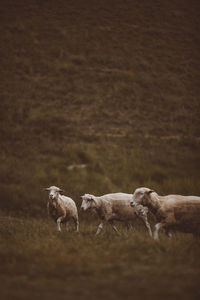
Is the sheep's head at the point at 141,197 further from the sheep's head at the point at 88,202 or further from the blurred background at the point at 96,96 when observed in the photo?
the blurred background at the point at 96,96

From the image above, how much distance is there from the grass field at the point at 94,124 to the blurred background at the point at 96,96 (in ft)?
0.35

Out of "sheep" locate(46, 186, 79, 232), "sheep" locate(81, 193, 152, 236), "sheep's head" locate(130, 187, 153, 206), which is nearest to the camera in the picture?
"sheep's head" locate(130, 187, 153, 206)

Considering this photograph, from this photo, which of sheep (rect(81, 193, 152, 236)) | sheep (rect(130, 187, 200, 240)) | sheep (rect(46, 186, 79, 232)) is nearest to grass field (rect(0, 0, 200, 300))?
sheep (rect(46, 186, 79, 232))

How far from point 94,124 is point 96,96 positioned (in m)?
3.50

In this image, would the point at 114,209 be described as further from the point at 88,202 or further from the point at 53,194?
the point at 53,194

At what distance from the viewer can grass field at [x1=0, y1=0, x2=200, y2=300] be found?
5.65 metres

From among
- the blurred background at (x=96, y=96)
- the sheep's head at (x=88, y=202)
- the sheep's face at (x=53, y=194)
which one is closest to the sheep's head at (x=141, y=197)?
the sheep's head at (x=88, y=202)

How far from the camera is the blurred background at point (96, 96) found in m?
24.4

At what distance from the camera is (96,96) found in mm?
35125

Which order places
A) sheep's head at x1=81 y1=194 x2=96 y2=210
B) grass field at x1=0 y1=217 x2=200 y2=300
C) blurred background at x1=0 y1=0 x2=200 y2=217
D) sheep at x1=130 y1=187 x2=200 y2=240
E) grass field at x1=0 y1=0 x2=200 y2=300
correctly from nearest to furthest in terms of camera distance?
grass field at x1=0 y1=217 x2=200 y2=300
grass field at x1=0 y1=0 x2=200 y2=300
sheep at x1=130 y1=187 x2=200 y2=240
sheep's head at x1=81 y1=194 x2=96 y2=210
blurred background at x1=0 y1=0 x2=200 y2=217

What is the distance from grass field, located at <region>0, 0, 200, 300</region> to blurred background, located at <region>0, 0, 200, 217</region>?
11 centimetres

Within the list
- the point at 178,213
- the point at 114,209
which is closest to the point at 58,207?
the point at 114,209

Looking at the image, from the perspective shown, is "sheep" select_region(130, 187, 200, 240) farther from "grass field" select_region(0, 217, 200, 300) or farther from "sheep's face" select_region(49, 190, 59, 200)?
"sheep's face" select_region(49, 190, 59, 200)

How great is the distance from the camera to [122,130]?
3234 centimetres
